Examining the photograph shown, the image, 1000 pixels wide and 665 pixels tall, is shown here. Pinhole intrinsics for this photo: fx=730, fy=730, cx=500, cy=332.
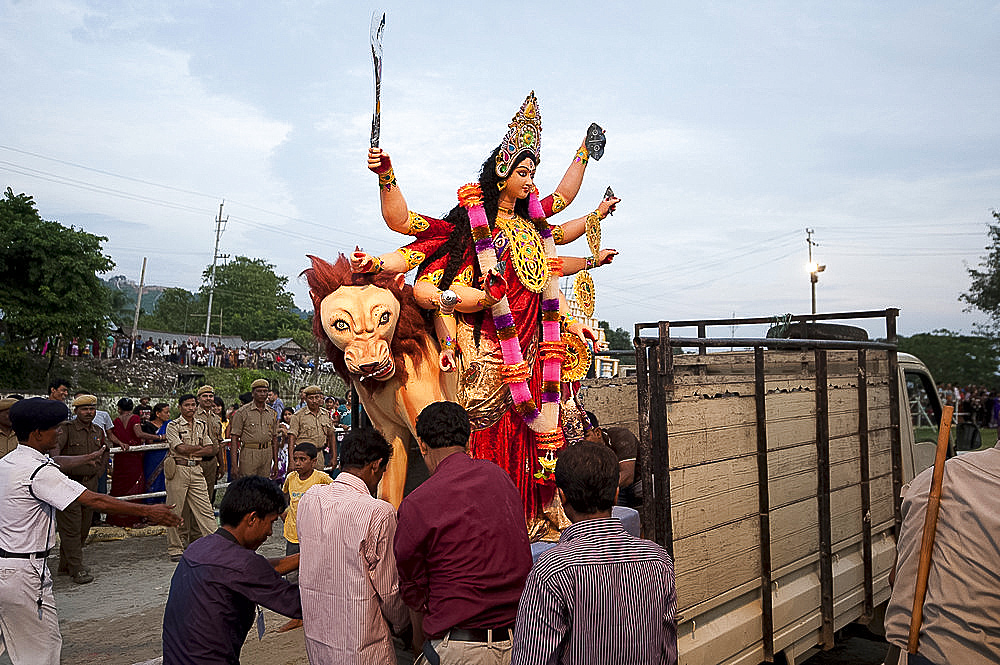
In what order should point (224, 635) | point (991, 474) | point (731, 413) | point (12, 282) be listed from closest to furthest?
point (991, 474) → point (224, 635) → point (731, 413) → point (12, 282)

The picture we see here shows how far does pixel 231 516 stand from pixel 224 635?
0.42 m

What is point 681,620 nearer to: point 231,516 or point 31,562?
point 231,516

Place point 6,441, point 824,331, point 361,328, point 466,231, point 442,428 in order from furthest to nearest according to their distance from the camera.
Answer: point 824,331
point 6,441
point 466,231
point 361,328
point 442,428

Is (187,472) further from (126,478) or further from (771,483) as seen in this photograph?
(771,483)

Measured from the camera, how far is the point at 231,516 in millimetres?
2719

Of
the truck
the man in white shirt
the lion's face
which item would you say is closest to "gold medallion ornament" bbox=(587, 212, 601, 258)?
the truck

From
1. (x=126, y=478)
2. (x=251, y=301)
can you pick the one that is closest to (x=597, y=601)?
(x=126, y=478)

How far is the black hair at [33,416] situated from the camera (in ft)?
12.2

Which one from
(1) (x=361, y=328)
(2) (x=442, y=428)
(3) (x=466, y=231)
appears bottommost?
(2) (x=442, y=428)

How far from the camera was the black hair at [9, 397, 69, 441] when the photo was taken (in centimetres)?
371

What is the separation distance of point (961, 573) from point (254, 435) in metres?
7.75

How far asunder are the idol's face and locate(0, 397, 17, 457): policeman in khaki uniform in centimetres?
449

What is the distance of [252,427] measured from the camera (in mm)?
8586

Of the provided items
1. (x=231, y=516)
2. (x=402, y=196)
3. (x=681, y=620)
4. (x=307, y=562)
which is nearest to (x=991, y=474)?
(x=681, y=620)
